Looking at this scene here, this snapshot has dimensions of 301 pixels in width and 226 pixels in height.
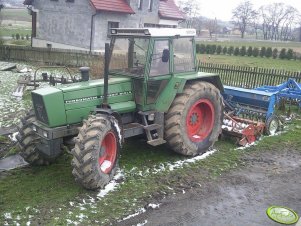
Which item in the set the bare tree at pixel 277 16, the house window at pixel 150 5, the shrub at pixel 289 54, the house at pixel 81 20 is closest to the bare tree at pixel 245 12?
the bare tree at pixel 277 16

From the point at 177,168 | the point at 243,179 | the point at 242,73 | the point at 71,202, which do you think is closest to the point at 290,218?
the point at 243,179

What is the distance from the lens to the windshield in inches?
253

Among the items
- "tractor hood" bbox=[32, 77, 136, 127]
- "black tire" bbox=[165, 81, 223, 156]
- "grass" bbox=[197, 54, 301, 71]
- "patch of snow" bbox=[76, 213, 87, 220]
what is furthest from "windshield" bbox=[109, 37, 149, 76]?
"grass" bbox=[197, 54, 301, 71]

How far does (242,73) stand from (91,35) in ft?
41.6

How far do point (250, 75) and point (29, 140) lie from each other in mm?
11680

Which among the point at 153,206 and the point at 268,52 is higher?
the point at 268,52

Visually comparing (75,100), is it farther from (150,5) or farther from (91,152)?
(150,5)

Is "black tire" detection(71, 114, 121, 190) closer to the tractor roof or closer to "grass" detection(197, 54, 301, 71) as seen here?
the tractor roof

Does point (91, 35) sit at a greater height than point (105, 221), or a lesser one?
greater

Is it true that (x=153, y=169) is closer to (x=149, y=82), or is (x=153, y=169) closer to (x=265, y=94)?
(x=149, y=82)

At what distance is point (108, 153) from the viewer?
5781mm

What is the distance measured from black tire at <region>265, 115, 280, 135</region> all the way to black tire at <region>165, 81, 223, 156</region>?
66.2 inches

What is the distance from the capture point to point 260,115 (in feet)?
29.0

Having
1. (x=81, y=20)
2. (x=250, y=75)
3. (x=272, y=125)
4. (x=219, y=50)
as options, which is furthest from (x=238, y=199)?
(x=219, y=50)
